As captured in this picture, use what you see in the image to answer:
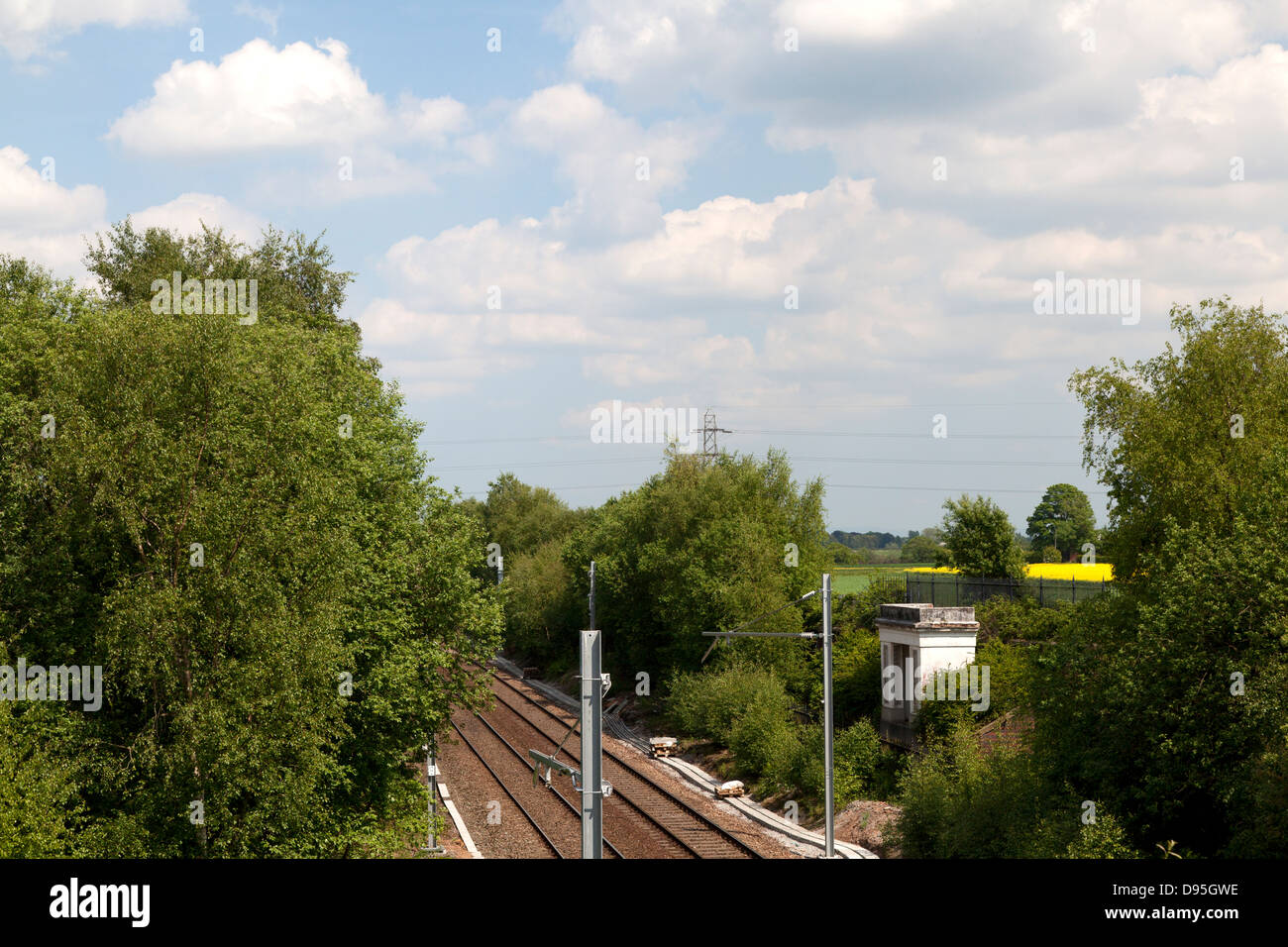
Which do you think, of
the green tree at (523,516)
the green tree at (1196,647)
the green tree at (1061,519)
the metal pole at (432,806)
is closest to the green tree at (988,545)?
the green tree at (1196,647)

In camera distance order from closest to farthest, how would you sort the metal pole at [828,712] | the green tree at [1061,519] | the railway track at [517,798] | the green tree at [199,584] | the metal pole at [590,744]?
the metal pole at [590,744] < the green tree at [199,584] < the metal pole at [828,712] < the railway track at [517,798] < the green tree at [1061,519]

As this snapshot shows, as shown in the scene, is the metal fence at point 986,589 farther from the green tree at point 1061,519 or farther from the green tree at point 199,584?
the green tree at point 1061,519

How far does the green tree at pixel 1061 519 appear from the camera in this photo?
133212mm

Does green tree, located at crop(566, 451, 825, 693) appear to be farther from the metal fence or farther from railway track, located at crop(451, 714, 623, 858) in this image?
railway track, located at crop(451, 714, 623, 858)

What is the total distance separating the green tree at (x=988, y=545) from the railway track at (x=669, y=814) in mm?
24686

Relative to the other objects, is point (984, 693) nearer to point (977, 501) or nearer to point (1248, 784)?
point (1248, 784)

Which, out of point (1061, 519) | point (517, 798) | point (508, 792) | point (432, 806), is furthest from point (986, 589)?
point (1061, 519)

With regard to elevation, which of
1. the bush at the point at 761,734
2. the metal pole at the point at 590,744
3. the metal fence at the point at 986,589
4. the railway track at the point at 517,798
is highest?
the metal pole at the point at 590,744

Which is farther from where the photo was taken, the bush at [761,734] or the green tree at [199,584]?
the bush at [761,734]

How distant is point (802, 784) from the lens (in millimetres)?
39625

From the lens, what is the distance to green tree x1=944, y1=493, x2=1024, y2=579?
202 ft

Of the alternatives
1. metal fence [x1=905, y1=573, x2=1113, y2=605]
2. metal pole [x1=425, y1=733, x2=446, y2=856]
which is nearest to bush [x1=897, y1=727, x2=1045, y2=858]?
metal pole [x1=425, y1=733, x2=446, y2=856]

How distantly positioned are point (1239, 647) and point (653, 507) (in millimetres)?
42312

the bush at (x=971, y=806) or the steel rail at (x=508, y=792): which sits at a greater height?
the bush at (x=971, y=806)
